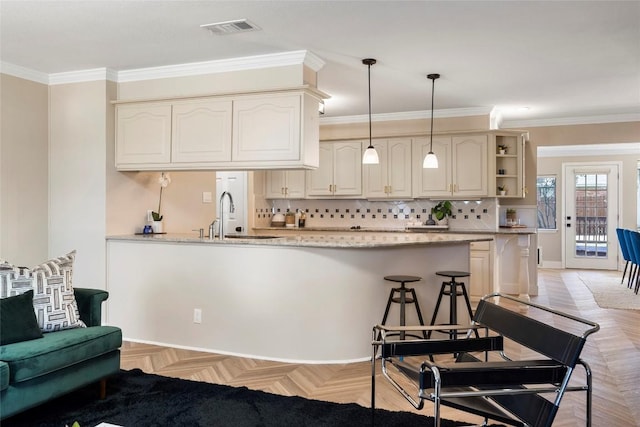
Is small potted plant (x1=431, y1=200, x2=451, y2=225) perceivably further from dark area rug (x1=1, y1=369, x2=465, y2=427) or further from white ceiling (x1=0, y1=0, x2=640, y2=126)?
dark area rug (x1=1, y1=369, x2=465, y2=427)

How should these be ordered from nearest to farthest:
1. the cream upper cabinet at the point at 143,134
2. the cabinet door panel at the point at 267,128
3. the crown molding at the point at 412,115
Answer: the cabinet door panel at the point at 267,128, the cream upper cabinet at the point at 143,134, the crown molding at the point at 412,115

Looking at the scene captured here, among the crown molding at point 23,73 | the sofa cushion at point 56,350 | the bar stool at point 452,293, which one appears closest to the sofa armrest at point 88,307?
the sofa cushion at point 56,350

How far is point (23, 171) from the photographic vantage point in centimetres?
470

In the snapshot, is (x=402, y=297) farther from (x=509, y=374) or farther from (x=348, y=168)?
(x=348, y=168)

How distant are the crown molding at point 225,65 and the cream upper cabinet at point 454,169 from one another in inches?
112

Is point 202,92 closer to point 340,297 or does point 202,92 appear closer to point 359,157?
point 340,297

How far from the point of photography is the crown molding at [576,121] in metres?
7.12

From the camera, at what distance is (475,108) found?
670cm

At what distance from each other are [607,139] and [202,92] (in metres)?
5.97

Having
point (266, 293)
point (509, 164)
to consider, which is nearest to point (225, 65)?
point (266, 293)

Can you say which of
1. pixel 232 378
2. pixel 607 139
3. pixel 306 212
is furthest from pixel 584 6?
pixel 306 212

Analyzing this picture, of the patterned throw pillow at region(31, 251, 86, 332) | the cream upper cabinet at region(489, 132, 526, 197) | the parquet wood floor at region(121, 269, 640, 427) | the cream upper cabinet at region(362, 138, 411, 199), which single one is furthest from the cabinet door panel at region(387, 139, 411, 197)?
the patterned throw pillow at region(31, 251, 86, 332)

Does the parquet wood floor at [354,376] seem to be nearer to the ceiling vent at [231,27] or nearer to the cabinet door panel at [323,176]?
the ceiling vent at [231,27]

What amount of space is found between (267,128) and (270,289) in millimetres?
1408
